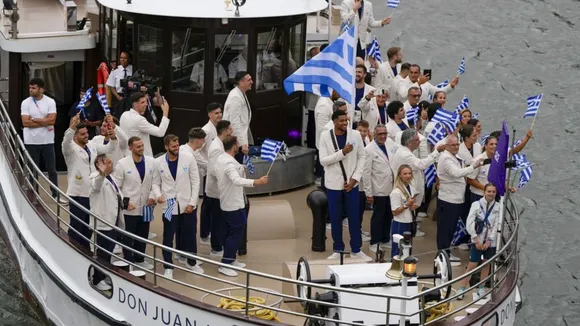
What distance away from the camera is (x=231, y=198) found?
13.4m

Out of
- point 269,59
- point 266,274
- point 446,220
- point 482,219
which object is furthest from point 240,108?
point 266,274

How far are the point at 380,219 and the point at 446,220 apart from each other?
2.60 feet

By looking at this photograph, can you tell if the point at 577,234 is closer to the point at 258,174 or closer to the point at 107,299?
the point at 258,174

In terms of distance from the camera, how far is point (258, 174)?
15.8 meters

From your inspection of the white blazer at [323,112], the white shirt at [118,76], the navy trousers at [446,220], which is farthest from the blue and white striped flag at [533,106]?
the white shirt at [118,76]

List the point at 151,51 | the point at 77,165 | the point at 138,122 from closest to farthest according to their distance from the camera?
the point at 77,165, the point at 138,122, the point at 151,51

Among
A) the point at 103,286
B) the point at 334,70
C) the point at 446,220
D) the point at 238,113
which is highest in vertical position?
the point at 334,70

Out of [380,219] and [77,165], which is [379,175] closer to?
[380,219]

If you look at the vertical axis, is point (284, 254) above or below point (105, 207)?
below

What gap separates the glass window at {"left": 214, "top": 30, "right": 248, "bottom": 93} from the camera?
15602 mm

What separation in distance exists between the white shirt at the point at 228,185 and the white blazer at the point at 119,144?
139 cm

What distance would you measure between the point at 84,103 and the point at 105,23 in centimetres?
242

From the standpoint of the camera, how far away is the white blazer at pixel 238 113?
1477cm

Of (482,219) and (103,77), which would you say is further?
(103,77)
